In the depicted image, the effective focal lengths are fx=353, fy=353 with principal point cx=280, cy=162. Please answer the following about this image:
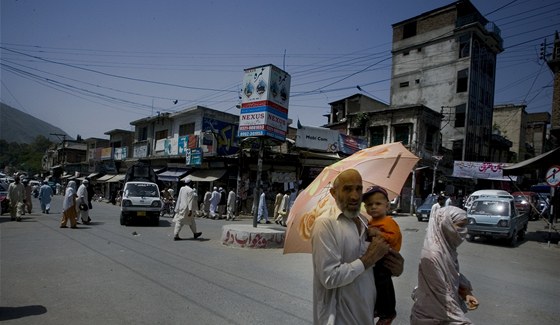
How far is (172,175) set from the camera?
2744 cm

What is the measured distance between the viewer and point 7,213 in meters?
16.4

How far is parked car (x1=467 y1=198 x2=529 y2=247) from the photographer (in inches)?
518

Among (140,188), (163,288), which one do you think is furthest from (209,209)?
(163,288)

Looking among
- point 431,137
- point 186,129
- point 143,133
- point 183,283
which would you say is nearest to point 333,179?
point 183,283

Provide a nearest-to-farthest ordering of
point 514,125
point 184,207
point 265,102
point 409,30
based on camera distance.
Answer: point 184,207, point 265,102, point 409,30, point 514,125

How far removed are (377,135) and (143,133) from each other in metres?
23.4

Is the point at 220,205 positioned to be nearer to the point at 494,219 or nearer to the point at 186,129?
the point at 186,129

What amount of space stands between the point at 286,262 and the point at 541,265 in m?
7.53

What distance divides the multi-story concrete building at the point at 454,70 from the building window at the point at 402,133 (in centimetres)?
617

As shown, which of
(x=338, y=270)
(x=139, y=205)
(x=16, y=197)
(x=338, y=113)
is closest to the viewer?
(x=338, y=270)

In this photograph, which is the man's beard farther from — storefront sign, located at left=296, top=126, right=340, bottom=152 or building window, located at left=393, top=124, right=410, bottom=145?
building window, located at left=393, top=124, right=410, bottom=145

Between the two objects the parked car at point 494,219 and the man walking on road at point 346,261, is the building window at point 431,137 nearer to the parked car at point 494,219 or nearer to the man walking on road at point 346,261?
the parked car at point 494,219

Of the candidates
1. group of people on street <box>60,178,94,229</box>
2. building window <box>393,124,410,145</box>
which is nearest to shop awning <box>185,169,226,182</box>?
group of people on street <box>60,178,94,229</box>

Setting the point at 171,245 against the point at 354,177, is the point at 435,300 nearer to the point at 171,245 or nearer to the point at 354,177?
the point at 354,177
